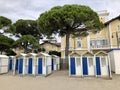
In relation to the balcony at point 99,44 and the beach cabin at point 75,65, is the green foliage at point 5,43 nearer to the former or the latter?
the beach cabin at point 75,65

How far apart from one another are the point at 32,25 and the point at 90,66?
78.3 feet

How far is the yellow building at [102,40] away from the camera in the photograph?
27078 mm

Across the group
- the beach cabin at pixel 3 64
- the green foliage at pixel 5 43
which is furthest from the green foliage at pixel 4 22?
the beach cabin at pixel 3 64

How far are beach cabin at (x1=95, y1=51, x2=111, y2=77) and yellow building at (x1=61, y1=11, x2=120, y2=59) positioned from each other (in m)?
15.5

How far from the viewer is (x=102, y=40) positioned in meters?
28.6

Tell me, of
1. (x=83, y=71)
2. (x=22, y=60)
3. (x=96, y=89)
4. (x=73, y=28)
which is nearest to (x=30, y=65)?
(x=22, y=60)

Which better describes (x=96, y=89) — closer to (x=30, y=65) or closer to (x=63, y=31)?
(x=30, y=65)

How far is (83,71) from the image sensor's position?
1188 centimetres

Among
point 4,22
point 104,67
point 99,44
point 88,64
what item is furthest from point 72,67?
point 99,44

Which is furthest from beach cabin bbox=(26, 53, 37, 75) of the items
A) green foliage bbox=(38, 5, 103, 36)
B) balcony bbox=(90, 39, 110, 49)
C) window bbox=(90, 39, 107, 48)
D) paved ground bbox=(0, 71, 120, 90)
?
window bbox=(90, 39, 107, 48)

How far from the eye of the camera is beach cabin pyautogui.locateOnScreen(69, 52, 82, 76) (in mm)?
11970

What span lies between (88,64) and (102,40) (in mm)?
18143

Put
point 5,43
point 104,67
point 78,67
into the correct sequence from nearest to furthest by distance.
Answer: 1. point 104,67
2. point 78,67
3. point 5,43

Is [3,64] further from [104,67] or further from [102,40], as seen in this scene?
[102,40]
